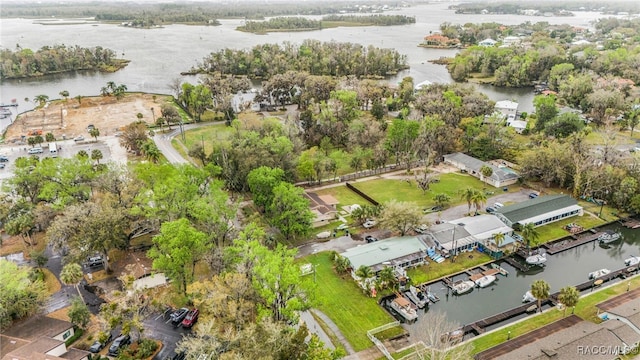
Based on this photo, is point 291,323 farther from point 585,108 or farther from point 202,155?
point 585,108

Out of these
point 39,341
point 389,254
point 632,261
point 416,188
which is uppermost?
A: point 39,341

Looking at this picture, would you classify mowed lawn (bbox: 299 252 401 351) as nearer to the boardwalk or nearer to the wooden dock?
the boardwalk

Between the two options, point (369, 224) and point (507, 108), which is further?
point (507, 108)

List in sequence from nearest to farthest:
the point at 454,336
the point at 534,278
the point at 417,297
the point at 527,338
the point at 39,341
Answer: the point at 39,341, the point at 527,338, the point at 454,336, the point at 417,297, the point at 534,278

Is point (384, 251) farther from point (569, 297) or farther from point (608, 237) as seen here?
point (608, 237)

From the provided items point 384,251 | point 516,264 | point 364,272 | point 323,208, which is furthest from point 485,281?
point 323,208

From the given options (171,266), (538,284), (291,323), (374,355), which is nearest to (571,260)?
(538,284)
